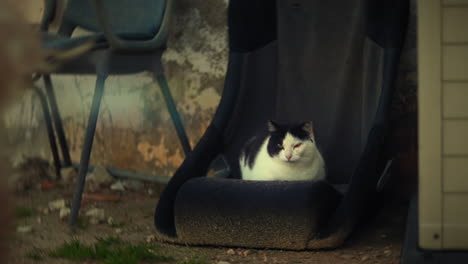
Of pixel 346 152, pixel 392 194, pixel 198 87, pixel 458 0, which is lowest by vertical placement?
pixel 392 194

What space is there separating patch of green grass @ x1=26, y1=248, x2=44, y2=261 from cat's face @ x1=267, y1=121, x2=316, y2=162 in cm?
97

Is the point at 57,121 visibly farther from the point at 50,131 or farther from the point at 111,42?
the point at 111,42

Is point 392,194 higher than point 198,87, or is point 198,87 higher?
point 198,87

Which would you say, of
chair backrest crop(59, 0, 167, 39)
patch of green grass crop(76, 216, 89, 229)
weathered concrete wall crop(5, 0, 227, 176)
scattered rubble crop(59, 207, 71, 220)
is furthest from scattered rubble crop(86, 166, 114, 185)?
chair backrest crop(59, 0, 167, 39)

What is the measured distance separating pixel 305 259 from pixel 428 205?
23.6 inches

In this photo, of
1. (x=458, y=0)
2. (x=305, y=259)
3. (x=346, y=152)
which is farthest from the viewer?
(x=346, y=152)

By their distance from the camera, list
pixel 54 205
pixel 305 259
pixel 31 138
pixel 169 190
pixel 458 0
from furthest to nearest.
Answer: pixel 31 138 < pixel 54 205 < pixel 169 190 < pixel 305 259 < pixel 458 0

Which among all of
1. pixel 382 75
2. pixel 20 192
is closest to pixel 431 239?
pixel 382 75

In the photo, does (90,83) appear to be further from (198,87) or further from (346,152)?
(346,152)

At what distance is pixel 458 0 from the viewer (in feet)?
7.45

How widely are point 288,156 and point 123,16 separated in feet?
3.64

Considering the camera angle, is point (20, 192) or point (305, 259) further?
point (20, 192)

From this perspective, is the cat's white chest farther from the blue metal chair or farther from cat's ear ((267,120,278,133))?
the blue metal chair

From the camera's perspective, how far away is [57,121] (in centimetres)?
401
